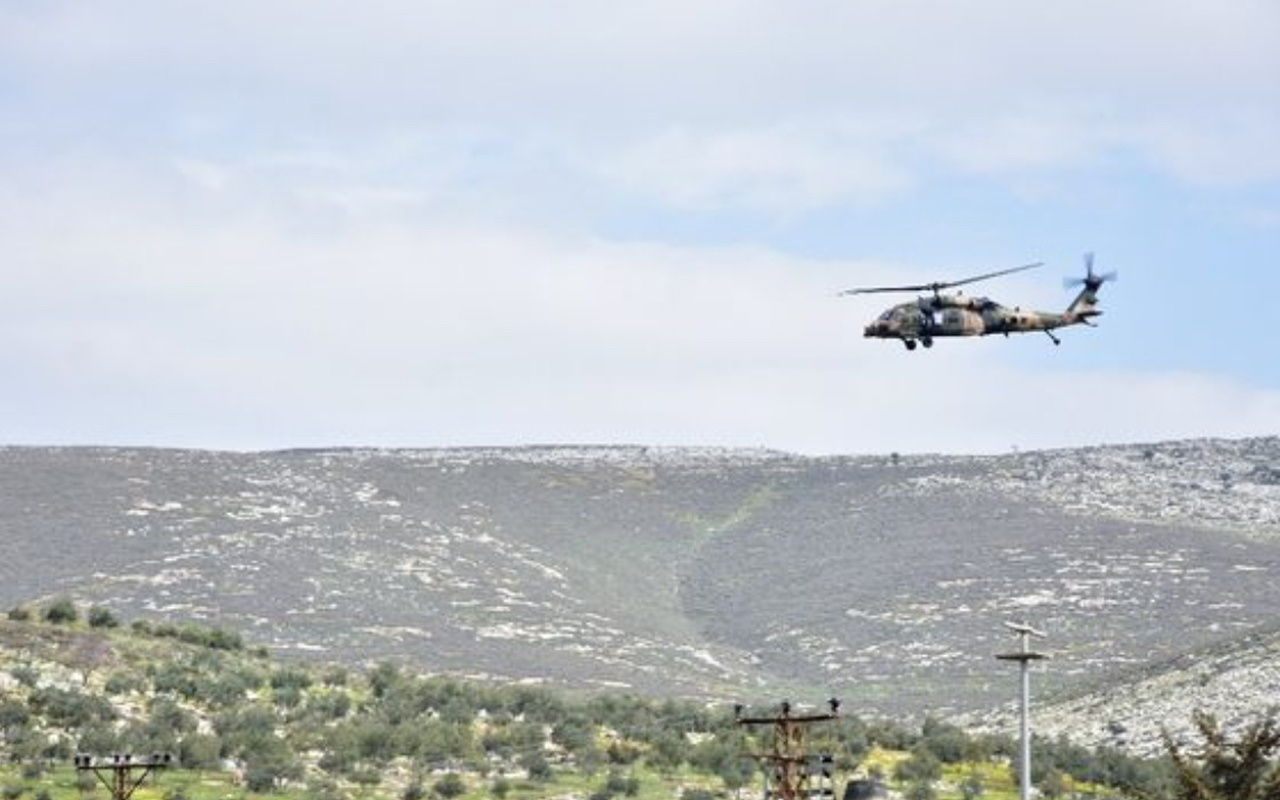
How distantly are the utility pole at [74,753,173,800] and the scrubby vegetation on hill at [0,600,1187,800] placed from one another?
1101mm

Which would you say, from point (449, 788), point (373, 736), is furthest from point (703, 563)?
point (449, 788)

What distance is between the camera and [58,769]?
86188 mm

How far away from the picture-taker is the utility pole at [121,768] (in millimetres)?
71688

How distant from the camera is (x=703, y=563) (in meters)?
163

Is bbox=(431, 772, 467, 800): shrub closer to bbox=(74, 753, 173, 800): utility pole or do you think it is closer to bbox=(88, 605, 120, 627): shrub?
bbox=(74, 753, 173, 800): utility pole

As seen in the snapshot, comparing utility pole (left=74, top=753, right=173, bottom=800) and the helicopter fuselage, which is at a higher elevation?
the helicopter fuselage

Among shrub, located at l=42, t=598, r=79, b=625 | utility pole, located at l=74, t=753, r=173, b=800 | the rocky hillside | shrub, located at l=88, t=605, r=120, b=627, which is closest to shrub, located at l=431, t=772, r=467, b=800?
utility pole, located at l=74, t=753, r=173, b=800

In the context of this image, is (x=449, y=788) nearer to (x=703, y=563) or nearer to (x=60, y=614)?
(x=60, y=614)

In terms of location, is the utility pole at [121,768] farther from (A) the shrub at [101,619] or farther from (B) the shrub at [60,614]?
(A) the shrub at [101,619]

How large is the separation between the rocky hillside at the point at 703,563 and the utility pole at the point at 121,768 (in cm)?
3554

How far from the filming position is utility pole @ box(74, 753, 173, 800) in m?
71.7

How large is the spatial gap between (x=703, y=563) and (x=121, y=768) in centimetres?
9365

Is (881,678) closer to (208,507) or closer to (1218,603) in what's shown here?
(1218,603)

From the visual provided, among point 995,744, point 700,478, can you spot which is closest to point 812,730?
point 995,744
